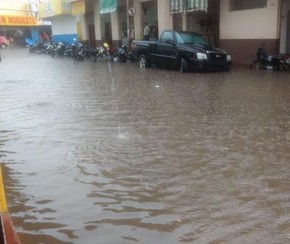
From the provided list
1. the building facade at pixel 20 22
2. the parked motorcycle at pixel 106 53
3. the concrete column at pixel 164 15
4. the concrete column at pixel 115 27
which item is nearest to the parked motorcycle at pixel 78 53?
the parked motorcycle at pixel 106 53

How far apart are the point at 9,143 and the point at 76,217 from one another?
116 inches

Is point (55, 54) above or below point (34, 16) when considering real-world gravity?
below

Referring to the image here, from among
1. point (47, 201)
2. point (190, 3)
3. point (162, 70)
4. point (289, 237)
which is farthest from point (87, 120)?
point (190, 3)

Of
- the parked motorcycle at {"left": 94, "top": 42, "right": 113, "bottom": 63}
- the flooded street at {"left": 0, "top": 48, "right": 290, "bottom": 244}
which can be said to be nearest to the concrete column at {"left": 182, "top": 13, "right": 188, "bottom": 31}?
the parked motorcycle at {"left": 94, "top": 42, "right": 113, "bottom": 63}

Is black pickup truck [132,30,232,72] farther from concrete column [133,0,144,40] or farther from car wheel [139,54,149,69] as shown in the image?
concrete column [133,0,144,40]

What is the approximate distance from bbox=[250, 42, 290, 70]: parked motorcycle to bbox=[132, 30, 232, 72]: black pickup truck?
1133 mm

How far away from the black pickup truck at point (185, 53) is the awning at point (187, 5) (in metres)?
2.63

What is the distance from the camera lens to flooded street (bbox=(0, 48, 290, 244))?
11.4ft

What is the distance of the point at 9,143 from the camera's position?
243 inches

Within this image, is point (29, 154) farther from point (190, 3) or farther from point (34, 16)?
point (34, 16)

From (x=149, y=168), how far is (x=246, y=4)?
13.8 meters

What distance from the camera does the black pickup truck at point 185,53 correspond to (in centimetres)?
1424

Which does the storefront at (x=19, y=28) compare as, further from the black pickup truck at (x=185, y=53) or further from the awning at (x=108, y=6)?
the black pickup truck at (x=185, y=53)

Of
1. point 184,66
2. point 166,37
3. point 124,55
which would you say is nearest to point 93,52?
point 124,55
